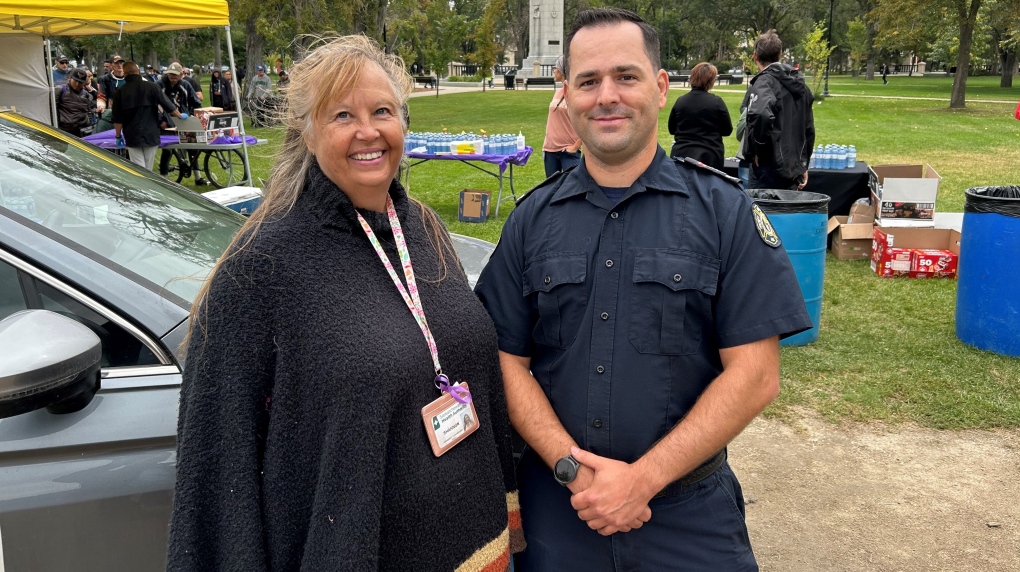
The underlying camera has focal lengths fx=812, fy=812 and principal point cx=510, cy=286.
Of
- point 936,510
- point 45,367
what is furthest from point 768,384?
point 936,510

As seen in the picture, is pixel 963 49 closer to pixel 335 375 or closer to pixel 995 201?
pixel 995 201

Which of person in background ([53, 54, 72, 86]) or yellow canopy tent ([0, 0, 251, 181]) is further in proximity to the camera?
person in background ([53, 54, 72, 86])

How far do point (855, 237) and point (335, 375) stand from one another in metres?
7.54

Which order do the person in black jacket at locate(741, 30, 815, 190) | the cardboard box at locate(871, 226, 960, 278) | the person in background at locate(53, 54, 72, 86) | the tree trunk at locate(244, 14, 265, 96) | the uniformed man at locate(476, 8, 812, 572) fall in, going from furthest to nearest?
the tree trunk at locate(244, 14, 265, 96), the person in background at locate(53, 54, 72, 86), the cardboard box at locate(871, 226, 960, 278), the person in black jacket at locate(741, 30, 815, 190), the uniformed man at locate(476, 8, 812, 572)

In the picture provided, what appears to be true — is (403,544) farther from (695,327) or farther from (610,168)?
(610,168)

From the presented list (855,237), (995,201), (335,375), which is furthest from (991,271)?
(335,375)

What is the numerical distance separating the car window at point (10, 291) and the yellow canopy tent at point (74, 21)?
20.8 ft

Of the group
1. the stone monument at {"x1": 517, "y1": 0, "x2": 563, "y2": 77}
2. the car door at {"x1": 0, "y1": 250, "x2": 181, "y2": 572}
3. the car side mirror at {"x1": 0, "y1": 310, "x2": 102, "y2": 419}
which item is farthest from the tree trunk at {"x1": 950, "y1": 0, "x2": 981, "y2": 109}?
the car side mirror at {"x1": 0, "y1": 310, "x2": 102, "y2": 419}

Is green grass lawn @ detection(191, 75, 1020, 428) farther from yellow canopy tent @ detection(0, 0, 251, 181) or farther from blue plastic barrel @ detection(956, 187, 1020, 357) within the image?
yellow canopy tent @ detection(0, 0, 251, 181)

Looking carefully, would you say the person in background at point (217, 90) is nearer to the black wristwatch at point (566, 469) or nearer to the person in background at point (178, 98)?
the person in background at point (178, 98)

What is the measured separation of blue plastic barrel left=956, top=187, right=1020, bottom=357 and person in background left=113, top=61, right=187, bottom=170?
9676 mm

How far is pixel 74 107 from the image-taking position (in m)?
14.9

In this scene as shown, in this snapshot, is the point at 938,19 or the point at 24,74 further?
the point at 938,19

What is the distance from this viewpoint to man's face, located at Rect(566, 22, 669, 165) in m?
1.84
